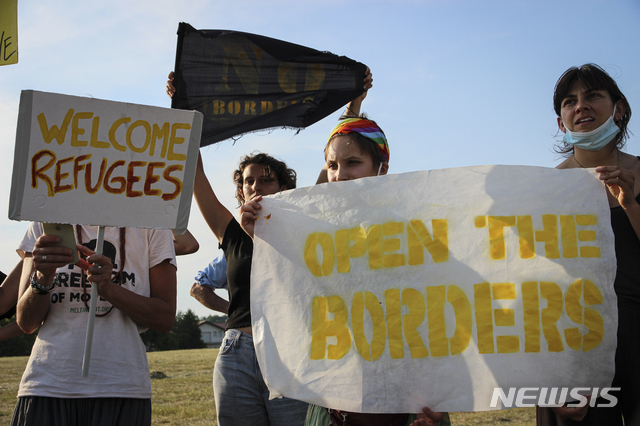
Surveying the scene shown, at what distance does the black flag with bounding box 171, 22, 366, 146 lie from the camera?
337 cm

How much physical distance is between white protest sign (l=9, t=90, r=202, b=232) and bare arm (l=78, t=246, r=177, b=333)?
0.21 m

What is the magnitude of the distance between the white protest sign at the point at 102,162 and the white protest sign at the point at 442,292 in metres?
0.57

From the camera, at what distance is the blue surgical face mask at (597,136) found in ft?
8.55

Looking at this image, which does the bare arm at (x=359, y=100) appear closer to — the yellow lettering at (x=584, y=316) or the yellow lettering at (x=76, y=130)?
the yellow lettering at (x=76, y=130)

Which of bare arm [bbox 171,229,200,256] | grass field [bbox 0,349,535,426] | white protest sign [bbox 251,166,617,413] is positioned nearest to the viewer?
white protest sign [bbox 251,166,617,413]

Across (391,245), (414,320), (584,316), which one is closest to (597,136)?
(584,316)

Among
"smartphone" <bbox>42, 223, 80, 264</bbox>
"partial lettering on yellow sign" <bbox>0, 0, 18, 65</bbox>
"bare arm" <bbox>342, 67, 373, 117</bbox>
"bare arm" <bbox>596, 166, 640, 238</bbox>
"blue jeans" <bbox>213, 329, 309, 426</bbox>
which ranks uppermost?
"partial lettering on yellow sign" <bbox>0, 0, 18, 65</bbox>

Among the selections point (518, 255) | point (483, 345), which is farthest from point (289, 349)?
point (518, 255)

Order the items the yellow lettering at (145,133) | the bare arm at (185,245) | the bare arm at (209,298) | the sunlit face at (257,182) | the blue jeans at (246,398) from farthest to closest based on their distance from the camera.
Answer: the bare arm at (209,298), the bare arm at (185,245), the sunlit face at (257,182), the blue jeans at (246,398), the yellow lettering at (145,133)

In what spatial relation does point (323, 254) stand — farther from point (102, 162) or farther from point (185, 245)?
point (185, 245)

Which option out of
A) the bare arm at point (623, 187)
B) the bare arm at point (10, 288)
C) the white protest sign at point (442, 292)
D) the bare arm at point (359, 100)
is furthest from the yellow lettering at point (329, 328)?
the bare arm at point (10, 288)

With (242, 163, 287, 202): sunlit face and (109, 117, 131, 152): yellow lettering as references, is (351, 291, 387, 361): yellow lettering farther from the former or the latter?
(242, 163, 287, 202): sunlit face

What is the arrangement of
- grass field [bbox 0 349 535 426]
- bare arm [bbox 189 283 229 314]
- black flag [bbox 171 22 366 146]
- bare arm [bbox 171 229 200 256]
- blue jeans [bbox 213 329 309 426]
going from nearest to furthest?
blue jeans [bbox 213 329 309 426]
black flag [bbox 171 22 366 146]
bare arm [bbox 171 229 200 256]
bare arm [bbox 189 283 229 314]
grass field [bbox 0 349 535 426]

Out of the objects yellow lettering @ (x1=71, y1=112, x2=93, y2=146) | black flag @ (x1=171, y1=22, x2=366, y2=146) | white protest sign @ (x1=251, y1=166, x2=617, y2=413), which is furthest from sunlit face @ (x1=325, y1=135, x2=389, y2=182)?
yellow lettering @ (x1=71, y1=112, x2=93, y2=146)
